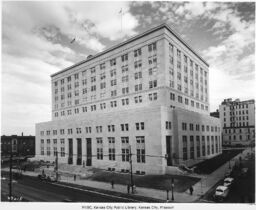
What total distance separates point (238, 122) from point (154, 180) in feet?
263

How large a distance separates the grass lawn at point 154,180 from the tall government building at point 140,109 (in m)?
2.62

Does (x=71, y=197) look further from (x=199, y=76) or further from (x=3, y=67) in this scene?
(x=199, y=76)

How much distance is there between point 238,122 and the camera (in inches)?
3962

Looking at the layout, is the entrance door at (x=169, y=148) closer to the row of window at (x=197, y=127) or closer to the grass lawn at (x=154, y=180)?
the row of window at (x=197, y=127)

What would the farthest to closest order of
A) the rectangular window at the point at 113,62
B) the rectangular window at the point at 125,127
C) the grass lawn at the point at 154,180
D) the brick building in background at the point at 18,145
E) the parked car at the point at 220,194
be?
the brick building in background at the point at 18,145
the rectangular window at the point at 113,62
the rectangular window at the point at 125,127
the grass lawn at the point at 154,180
the parked car at the point at 220,194

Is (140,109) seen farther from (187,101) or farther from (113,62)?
(187,101)

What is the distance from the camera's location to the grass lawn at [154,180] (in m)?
32.5

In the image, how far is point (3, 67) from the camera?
26.8m

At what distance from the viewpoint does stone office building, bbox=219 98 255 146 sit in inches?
3745

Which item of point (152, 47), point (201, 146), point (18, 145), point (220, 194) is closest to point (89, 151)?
point (201, 146)

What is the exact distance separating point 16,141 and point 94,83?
47.3 m

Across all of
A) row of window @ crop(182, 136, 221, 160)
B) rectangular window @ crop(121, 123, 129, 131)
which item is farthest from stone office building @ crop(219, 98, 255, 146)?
rectangular window @ crop(121, 123, 129, 131)

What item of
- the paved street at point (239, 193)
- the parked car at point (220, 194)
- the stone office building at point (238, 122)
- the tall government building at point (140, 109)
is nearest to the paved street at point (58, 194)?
the tall government building at point (140, 109)
